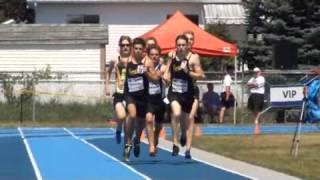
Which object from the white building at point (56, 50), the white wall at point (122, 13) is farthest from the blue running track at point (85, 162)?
the white wall at point (122, 13)

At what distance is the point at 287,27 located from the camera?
40.2m

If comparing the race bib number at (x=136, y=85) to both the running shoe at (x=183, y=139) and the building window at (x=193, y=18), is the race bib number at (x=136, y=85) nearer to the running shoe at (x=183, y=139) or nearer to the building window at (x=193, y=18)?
the running shoe at (x=183, y=139)

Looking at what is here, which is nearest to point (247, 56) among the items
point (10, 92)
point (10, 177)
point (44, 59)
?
point (44, 59)

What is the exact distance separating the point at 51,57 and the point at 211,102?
9.09 m

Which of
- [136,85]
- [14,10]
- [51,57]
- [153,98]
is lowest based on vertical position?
[153,98]

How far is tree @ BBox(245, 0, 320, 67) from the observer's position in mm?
39750

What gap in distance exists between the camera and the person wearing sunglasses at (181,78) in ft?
51.4

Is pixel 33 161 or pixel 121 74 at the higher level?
pixel 121 74

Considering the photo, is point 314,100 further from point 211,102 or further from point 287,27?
point 287,27

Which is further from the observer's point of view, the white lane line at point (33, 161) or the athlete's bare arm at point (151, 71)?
the athlete's bare arm at point (151, 71)

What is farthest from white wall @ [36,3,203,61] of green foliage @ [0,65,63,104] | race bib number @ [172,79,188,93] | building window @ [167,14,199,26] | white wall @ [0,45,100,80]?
race bib number @ [172,79,188,93]

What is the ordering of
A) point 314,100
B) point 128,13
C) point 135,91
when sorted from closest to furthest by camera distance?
1. point 135,91
2. point 314,100
3. point 128,13

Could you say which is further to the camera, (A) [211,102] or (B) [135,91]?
(A) [211,102]

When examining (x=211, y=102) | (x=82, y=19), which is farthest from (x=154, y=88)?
(x=82, y=19)
